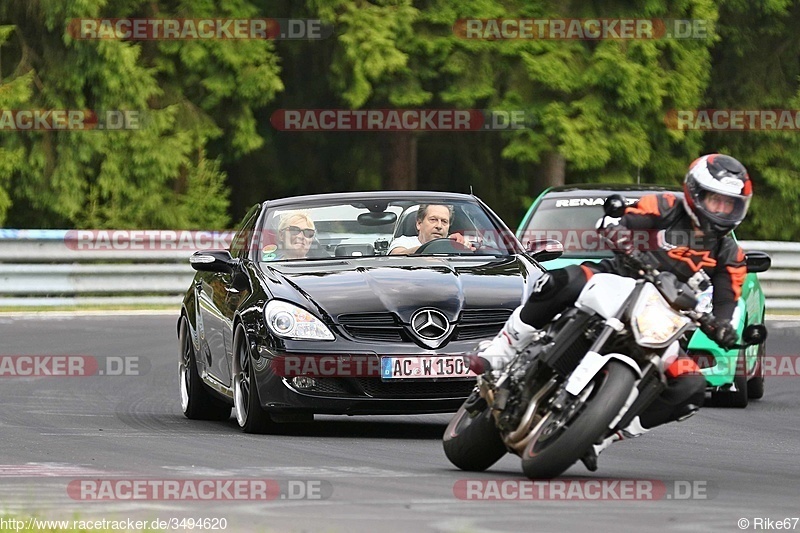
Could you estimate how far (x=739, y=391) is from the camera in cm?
1357

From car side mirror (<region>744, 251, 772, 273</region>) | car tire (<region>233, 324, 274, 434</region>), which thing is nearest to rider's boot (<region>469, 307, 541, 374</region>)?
car tire (<region>233, 324, 274, 434</region>)

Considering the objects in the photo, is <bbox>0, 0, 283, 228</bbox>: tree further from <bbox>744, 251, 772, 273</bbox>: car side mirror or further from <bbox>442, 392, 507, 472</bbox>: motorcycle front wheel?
<bbox>442, 392, 507, 472</bbox>: motorcycle front wheel

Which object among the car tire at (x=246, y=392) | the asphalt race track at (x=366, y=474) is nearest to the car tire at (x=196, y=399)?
the asphalt race track at (x=366, y=474)

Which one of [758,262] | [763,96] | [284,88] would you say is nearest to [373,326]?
[758,262]

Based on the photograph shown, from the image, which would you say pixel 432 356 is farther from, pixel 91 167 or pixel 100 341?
pixel 91 167

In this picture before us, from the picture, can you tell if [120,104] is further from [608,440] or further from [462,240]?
[608,440]

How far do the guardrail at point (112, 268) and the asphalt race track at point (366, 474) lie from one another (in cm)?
861

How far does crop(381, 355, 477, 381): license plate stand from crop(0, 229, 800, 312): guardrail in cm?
1246

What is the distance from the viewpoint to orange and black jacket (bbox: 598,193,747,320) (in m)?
8.31

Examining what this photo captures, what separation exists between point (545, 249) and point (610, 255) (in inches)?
141

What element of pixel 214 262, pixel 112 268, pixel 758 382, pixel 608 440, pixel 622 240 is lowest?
pixel 112 268

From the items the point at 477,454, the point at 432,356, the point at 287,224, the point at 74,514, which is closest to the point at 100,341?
the point at 287,224

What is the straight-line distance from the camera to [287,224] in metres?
12.1

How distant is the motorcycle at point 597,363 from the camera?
7949 millimetres
